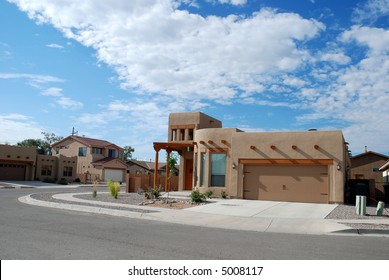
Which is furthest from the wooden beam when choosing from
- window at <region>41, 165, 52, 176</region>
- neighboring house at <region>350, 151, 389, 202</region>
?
window at <region>41, 165, 52, 176</region>

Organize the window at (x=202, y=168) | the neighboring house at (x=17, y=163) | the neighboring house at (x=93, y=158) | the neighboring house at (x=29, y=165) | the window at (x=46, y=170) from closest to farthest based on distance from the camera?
the window at (x=202, y=168)
the neighboring house at (x=17, y=163)
the neighboring house at (x=29, y=165)
the window at (x=46, y=170)
the neighboring house at (x=93, y=158)

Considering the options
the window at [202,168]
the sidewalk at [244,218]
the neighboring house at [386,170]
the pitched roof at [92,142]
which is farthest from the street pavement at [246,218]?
the pitched roof at [92,142]

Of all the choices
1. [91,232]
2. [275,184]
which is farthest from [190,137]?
[91,232]

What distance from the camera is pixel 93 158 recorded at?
58.7 m

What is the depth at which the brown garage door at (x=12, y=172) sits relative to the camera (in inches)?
1804

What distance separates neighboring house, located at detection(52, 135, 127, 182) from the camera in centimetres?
5781

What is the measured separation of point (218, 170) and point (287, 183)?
474 centimetres

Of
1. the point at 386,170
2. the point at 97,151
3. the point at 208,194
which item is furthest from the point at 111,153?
the point at 208,194

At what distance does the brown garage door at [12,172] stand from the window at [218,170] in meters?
31.3

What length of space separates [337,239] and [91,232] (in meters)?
6.67

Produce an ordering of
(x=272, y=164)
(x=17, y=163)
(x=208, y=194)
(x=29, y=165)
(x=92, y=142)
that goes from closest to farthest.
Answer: (x=208, y=194) < (x=272, y=164) < (x=17, y=163) < (x=29, y=165) < (x=92, y=142)

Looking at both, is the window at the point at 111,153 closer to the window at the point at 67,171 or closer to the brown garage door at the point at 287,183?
the window at the point at 67,171

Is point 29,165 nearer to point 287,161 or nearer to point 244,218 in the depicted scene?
point 287,161
